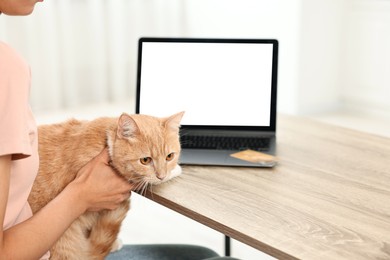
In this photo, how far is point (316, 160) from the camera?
157 centimetres

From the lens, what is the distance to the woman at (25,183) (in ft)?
3.34

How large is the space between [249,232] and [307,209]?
167 mm

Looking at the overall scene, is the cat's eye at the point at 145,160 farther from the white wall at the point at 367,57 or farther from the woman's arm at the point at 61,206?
the white wall at the point at 367,57

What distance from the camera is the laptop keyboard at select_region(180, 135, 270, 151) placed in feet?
5.44

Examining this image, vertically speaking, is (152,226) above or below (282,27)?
below

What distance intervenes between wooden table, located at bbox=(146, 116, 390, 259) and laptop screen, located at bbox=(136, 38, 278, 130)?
0.58 feet

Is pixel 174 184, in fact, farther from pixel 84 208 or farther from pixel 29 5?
pixel 29 5

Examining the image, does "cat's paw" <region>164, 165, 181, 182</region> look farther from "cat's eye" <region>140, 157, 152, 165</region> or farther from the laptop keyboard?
the laptop keyboard

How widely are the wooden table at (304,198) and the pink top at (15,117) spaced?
37 centimetres

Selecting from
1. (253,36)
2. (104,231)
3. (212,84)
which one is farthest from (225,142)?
(253,36)

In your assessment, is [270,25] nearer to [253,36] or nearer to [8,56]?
[253,36]

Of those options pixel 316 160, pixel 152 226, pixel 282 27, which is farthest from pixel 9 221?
pixel 282 27

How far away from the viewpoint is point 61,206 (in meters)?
1.21

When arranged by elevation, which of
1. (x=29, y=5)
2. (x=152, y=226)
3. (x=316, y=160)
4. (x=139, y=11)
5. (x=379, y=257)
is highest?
(x=139, y=11)
